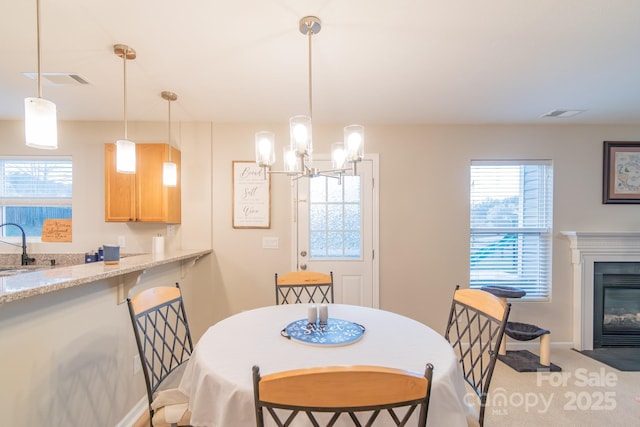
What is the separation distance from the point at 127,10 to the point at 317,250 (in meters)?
2.35

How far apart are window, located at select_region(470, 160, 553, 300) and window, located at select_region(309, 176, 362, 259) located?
4.47ft

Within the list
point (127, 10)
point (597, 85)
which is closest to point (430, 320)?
point (597, 85)

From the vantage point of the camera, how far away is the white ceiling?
1.43 meters

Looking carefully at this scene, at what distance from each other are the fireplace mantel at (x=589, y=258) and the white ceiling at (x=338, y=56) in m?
1.30

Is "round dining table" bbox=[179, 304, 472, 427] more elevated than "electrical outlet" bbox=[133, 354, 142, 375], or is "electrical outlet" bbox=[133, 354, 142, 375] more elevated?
"round dining table" bbox=[179, 304, 472, 427]

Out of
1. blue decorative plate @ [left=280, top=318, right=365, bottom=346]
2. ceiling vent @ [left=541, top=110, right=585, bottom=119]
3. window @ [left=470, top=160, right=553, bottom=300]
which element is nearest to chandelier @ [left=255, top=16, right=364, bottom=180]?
blue decorative plate @ [left=280, top=318, right=365, bottom=346]

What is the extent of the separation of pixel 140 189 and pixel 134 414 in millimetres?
1890

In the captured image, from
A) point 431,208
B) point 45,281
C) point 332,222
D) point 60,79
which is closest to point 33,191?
point 60,79

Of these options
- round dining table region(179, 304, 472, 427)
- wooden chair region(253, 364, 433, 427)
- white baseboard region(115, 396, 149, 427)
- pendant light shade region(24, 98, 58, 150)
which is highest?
pendant light shade region(24, 98, 58, 150)

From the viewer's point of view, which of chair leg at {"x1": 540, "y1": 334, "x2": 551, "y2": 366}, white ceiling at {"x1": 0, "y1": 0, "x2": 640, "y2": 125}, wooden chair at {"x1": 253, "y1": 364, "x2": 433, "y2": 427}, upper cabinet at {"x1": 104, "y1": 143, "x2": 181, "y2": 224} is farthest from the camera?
upper cabinet at {"x1": 104, "y1": 143, "x2": 181, "y2": 224}

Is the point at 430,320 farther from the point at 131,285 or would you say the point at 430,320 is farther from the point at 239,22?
the point at 239,22

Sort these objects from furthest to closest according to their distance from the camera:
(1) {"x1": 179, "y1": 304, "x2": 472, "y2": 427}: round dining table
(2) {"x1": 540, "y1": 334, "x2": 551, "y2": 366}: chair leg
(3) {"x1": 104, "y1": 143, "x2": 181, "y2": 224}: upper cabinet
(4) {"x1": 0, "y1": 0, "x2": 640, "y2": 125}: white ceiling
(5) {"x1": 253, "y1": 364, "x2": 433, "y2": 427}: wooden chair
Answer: (3) {"x1": 104, "y1": 143, "x2": 181, "y2": 224}: upper cabinet, (2) {"x1": 540, "y1": 334, "x2": 551, "y2": 366}: chair leg, (4) {"x1": 0, "y1": 0, "x2": 640, "y2": 125}: white ceiling, (1) {"x1": 179, "y1": 304, "x2": 472, "y2": 427}: round dining table, (5) {"x1": 253, "y1": 364, "x2": 433, "y2": 427}: wooden chair

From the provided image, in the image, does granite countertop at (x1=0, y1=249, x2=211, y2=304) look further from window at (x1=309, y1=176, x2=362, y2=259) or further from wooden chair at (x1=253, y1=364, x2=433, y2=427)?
window at (x1=309, y1=176, x2=362, y2=259)

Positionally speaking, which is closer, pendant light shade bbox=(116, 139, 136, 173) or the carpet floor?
pendant light shade bbox=(116, 139, 136, 173)
